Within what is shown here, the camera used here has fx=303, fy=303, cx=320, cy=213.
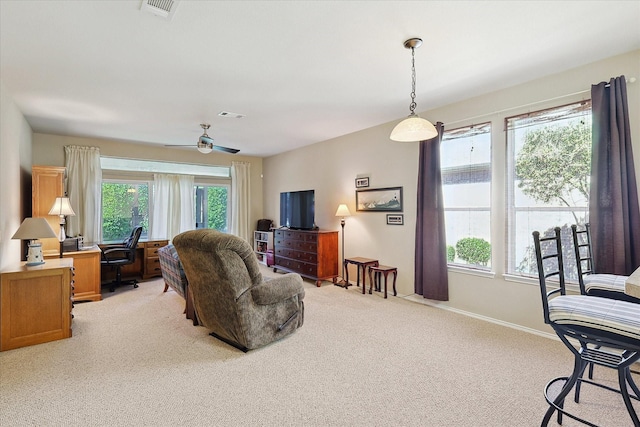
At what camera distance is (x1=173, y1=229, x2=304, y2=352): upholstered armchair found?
271 cm

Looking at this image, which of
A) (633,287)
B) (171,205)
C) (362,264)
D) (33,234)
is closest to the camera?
(633,287)

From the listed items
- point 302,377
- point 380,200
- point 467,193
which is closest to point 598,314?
point 302,377

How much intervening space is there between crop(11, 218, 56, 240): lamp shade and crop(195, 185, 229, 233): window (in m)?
3.73

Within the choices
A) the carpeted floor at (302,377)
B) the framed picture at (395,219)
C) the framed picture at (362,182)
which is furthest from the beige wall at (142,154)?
the framed picture at (395,219)

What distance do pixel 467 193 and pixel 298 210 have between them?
3241 mm

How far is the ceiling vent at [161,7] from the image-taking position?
6.64 ft

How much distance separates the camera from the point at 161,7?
81.7 inches

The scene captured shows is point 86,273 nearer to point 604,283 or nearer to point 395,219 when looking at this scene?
point 395,219

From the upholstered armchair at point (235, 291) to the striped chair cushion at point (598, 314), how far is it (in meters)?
2.19

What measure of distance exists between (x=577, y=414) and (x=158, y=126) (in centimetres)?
596

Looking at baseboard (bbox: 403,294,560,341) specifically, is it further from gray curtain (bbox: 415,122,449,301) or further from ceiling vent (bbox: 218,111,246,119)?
ceiling vent (bbox: 218,111,246,119)

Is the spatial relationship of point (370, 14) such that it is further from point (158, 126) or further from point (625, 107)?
point (158, 126)

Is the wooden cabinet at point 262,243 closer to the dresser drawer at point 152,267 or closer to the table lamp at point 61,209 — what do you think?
the dresser drawer at point 152,267

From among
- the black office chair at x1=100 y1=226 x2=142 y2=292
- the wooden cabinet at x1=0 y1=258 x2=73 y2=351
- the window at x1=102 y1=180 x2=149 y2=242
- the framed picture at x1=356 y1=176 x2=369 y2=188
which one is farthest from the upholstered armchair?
the window at x1=102 y1=180 x2=149 y2=242
